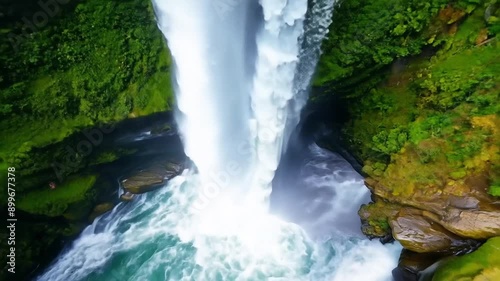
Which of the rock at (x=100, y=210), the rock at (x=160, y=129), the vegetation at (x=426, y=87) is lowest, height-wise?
the rock at (x=100, y=210)

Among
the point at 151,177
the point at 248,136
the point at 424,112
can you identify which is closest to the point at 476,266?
the point at 424,112

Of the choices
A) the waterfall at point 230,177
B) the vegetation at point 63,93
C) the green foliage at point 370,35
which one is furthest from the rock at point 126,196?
the green foliage at point 370,35

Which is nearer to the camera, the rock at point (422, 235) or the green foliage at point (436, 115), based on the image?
the rock at point (422, 235)

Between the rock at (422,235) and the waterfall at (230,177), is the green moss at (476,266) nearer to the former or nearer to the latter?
the rock at (422,235)

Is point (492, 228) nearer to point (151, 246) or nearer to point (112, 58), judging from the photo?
point (151, 246)

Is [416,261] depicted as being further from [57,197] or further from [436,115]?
[57,197]

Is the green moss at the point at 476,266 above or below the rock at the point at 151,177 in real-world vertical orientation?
above
